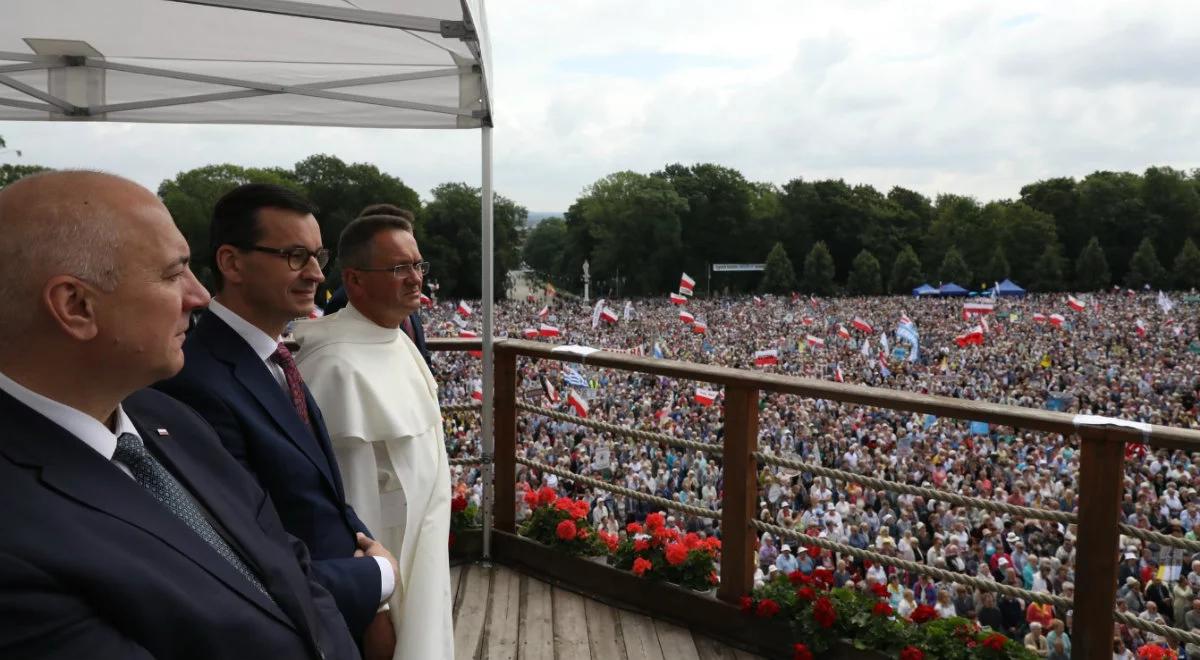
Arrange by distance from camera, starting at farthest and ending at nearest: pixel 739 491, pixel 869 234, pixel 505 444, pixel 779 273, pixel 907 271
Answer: pixel 869 234
pixel 779 273
pixel 907 271
pixel 505 444
pixel 739 491

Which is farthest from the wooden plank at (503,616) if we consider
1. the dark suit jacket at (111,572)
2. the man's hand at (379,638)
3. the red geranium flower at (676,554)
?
the dark suit jacket at (111,572)

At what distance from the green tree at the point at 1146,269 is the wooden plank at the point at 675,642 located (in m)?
84.1

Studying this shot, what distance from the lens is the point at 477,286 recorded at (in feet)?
236

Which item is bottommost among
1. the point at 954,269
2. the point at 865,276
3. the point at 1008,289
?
the point at 1008,289

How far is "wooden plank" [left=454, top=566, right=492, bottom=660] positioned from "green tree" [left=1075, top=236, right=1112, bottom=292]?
81.6 metres

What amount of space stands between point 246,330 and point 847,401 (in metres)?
2.18

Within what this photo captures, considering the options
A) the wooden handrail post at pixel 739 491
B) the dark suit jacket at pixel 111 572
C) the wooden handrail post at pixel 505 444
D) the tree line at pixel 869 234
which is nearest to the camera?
the dark suit jacket at pixel 111 572

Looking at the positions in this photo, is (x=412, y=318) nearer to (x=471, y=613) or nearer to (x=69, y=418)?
(x=471, y=613)

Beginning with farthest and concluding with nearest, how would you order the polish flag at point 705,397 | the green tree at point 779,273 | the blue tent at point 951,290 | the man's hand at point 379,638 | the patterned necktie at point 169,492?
the green tree at point 779,273, the blue tent at point 951,290, the polish flag at point 705,397, the man's hand at point 379,638, the patterned necktie at point 169,492

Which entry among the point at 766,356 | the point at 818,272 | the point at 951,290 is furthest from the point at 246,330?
the point at 818,272

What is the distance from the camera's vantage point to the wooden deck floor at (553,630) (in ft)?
11.3

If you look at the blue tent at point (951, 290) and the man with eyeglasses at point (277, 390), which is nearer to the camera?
the man with eyeglasses at point (277, 390)

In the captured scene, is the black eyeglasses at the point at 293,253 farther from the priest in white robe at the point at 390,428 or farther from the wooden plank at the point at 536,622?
the wooden plank at the point at 536,622

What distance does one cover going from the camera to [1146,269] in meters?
74.1
